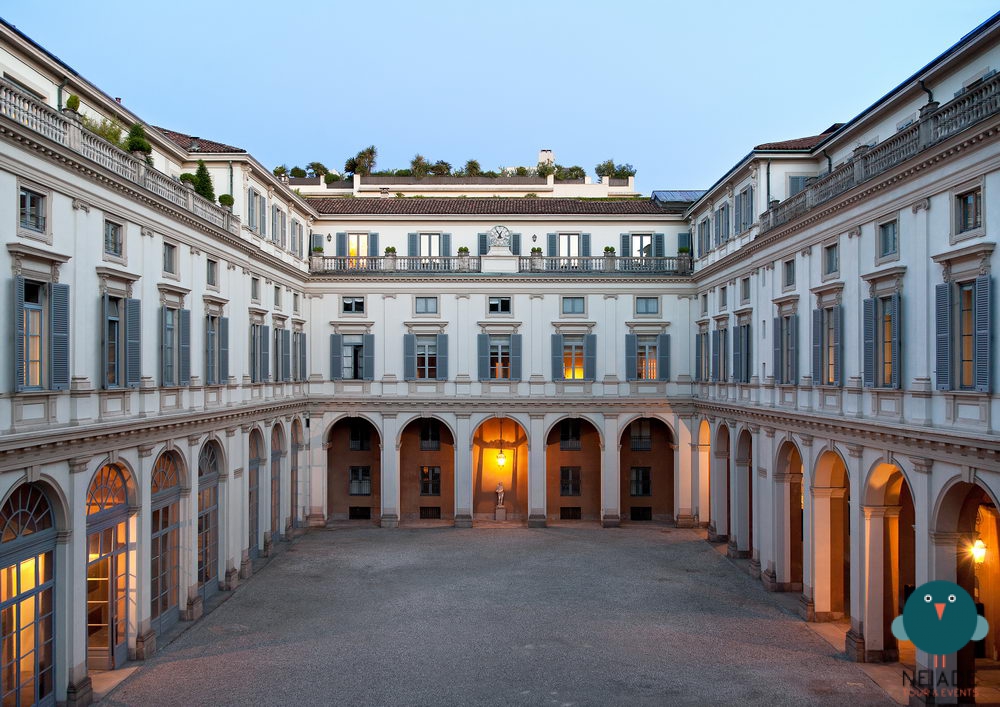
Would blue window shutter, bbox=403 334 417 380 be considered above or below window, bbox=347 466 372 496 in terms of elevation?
above

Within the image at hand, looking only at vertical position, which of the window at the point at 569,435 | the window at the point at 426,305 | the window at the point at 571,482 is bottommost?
the window at the point at 571,482

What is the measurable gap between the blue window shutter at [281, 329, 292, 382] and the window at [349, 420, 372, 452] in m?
6.59

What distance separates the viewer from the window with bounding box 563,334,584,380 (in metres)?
39.1

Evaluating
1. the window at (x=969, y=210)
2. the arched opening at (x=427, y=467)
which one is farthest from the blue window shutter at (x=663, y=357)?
the window at (x=969, y=210)

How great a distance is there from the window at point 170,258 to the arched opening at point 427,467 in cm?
1982

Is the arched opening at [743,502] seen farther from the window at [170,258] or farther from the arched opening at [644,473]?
the window at [170,258]

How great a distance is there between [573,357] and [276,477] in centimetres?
1493

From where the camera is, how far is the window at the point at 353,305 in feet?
129

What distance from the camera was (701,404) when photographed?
3666 centimetres

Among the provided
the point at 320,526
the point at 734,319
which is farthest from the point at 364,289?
the point at 734,319

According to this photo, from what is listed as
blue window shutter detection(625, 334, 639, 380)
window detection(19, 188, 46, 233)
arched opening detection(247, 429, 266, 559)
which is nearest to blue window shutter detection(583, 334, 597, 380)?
blue window shutter detection(625, 334, 639, 380)

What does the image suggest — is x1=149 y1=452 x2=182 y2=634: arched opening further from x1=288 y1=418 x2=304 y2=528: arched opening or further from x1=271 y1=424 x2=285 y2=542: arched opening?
x1=288 y1=418 x2=304 y2=528: arched opening

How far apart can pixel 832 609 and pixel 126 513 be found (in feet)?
66.0

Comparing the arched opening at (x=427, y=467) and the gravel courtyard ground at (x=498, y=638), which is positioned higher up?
the arched opening at (x=427, y=467)
